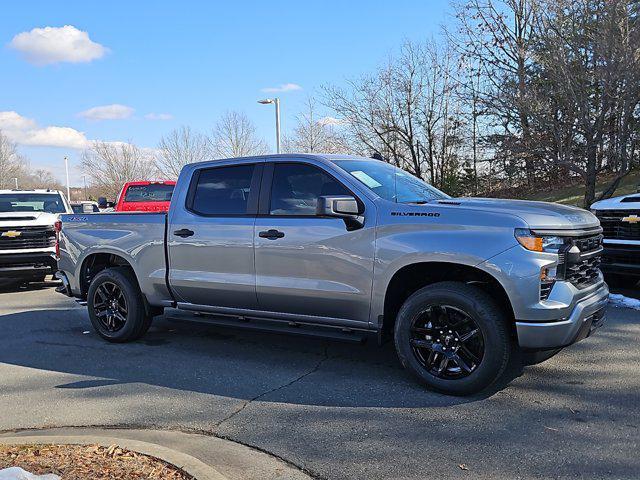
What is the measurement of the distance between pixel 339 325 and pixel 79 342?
3368 mm

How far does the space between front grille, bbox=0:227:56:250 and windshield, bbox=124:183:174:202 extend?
361 cm

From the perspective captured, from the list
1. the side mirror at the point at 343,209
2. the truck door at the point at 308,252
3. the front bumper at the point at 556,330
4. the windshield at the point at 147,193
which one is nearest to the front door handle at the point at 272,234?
the truck door at the point at 308,252

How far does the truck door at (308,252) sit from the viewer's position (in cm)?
477

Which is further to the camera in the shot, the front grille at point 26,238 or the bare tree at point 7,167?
the bare tree at point 7,167

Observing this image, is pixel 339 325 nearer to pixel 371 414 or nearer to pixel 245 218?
pixel 371 414

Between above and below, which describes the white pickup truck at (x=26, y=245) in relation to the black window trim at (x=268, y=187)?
below

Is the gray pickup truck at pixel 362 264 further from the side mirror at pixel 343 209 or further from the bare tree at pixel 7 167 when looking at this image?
the bare tree at pixel 7 167

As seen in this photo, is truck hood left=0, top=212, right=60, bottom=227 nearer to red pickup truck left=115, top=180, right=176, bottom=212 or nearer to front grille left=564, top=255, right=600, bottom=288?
red pickup truck left=115, top=180, right=176, bottom=212

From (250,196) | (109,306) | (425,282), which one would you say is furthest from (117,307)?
(425,282)

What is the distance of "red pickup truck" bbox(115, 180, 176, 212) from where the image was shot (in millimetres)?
13492

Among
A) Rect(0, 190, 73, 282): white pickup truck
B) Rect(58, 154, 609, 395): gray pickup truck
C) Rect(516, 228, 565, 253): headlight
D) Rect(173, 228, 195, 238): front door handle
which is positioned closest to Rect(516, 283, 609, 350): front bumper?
Rect(58, 154, 609, 395): gray pickup truck

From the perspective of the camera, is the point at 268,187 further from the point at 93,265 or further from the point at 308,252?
the point at 93,265

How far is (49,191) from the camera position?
12250mm

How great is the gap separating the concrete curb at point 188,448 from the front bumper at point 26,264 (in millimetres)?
6604
